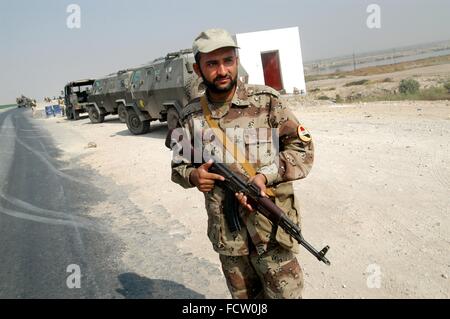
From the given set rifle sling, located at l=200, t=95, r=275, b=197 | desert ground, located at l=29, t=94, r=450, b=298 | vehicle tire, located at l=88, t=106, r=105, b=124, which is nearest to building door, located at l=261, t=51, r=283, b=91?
Answer: vehicle tire, located at l=88, t=106, r=105, b=124

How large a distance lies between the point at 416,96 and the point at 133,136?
35.2ft

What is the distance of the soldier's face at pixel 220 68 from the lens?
1.89 m

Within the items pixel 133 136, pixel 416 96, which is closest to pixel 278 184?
pixel 133 136

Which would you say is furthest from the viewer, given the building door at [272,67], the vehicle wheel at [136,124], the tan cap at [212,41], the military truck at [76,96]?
the military truck at [76,96]

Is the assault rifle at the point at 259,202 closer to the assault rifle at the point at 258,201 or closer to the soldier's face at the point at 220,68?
the assault rifle at the point at 258,201

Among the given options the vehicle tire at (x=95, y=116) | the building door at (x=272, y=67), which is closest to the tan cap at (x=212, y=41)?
the vehicle tire at (x=95, y=116)

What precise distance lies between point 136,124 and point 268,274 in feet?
35.3

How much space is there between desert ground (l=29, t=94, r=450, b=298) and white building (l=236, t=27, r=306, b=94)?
547 inches

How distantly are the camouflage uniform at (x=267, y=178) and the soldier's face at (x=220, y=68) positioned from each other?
11cm

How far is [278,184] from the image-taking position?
198 centimetres

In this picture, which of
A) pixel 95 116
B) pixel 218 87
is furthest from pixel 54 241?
pixel 95 116

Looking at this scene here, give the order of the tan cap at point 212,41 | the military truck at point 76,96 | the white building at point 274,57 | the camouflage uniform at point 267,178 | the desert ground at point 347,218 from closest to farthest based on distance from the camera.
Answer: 1. the tan cap at point 212,41
2. the camouflage uniform at point 267,178
3. the desert ground at point 347,218
4. the white building at point 274,57
5. the military truck at point 76,96

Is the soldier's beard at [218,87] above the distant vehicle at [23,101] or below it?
below
